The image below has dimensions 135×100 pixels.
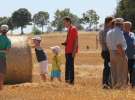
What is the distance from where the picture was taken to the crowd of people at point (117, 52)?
15.9 metres

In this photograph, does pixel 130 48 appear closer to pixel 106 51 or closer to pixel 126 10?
pixel 106 51

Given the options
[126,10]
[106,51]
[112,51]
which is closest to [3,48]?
[106,51]

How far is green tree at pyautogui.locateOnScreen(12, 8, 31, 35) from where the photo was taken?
439ft

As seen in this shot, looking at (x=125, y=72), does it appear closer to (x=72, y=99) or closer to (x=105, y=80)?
(x=105, y=80)

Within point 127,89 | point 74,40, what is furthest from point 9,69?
point 127,89

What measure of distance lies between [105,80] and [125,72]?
41.1 inches

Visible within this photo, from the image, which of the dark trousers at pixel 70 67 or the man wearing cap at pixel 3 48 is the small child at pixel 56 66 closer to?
the dark trousers at pixel 70 67

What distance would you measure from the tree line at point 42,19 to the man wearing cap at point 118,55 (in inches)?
4144

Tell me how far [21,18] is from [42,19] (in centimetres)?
2685

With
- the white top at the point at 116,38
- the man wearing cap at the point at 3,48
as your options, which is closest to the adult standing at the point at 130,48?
the white top at the point at 116,38

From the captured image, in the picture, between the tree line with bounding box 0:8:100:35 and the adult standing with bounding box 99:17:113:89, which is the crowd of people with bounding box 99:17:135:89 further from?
the tree line with bounding box 0:8:100:35

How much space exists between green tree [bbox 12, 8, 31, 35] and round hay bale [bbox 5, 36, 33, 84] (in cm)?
11311

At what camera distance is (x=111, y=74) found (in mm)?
16375

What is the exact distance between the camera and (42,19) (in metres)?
164
